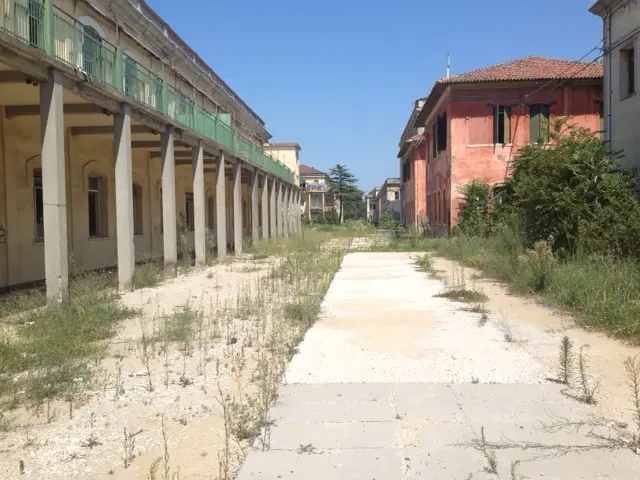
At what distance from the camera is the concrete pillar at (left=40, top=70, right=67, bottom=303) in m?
9.04

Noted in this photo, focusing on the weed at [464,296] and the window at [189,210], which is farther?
the window at [189,210]

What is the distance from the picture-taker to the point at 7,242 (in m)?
12.1

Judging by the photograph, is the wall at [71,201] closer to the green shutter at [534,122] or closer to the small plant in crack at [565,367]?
the small plant in crack at [565,367]

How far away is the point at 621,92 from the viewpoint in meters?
15.5

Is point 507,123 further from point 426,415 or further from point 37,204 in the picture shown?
point 426,415

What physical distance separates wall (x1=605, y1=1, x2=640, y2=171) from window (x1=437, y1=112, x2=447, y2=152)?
9915mm

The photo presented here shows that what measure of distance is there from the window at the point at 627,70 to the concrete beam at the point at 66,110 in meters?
13.4

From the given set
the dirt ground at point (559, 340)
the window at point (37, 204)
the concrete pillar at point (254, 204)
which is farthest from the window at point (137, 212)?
the dirt ground at point (559, 340)

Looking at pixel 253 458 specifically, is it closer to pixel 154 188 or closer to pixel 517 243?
pixel 517 243

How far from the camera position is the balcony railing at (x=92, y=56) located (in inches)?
332

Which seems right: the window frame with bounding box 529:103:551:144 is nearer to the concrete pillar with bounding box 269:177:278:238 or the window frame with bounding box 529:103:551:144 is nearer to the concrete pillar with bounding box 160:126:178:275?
the concrete pillar with bounding box 269:177:278:238

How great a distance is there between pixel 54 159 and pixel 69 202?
6031mm

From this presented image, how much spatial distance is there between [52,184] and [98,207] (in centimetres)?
823

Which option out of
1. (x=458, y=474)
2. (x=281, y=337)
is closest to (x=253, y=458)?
(x=458, y=474)
